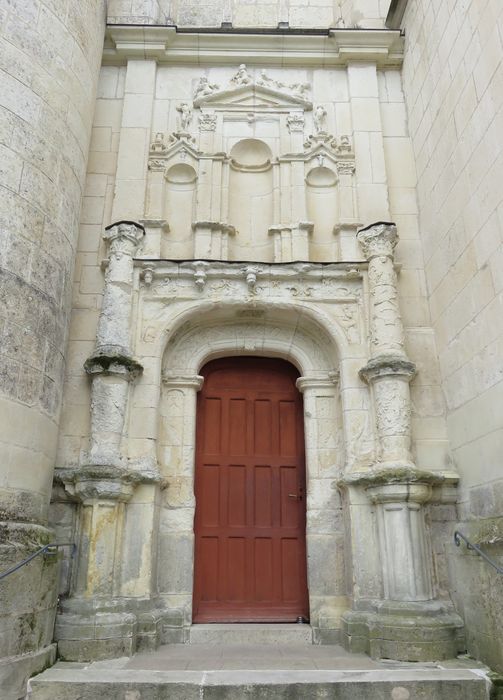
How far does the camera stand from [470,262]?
5242 mm

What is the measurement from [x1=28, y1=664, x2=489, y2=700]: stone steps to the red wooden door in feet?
4.98

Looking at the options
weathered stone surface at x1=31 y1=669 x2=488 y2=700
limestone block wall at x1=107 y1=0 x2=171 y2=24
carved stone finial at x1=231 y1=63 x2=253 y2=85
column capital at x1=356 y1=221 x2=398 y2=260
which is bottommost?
weathered stone surface at x1=31 y1=669 x2=488 y2=700

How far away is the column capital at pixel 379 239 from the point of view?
607 cm

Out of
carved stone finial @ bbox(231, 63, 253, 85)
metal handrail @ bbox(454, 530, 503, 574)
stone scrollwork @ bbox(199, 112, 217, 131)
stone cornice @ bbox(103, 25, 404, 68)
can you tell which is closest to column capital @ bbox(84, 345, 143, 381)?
stone scrollwork @ bbox(199, 112, 217, 131)

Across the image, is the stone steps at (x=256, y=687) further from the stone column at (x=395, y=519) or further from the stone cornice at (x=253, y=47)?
the stone cornice at (x=253, y=47)

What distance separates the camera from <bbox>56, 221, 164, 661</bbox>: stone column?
15.3 ft

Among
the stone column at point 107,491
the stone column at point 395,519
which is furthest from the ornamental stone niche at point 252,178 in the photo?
the stone column at point 395,519

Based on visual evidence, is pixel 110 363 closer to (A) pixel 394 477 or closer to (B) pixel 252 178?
(A) pixel 394 477

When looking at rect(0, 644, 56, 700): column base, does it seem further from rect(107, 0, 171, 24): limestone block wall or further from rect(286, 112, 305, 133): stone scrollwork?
rect(107, 0, 171, 24): limestone block wall

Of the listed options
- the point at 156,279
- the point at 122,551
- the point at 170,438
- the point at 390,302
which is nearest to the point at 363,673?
the point at 122,551

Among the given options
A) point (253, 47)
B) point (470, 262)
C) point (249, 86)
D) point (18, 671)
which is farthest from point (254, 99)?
point (18, 671)

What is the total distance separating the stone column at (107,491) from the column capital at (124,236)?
10 mm

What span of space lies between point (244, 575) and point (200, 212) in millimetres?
3947

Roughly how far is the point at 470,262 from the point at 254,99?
372cm
